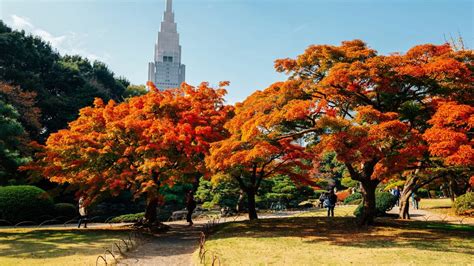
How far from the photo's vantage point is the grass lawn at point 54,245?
11852 mm

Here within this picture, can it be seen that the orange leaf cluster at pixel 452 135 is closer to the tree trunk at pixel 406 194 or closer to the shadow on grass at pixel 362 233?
the shadow on grass at pixel 362 233

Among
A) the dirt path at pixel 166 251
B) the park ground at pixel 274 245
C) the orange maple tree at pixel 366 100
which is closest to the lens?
the park ground at pixel 274 245

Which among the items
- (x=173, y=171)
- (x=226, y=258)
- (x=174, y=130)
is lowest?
(x=226, y=258)

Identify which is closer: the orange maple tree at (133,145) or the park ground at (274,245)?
the park ground at (274,245)

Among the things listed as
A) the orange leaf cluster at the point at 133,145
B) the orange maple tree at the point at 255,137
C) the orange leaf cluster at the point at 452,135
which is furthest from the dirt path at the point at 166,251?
the orange leaf cluster at the point at 452,135

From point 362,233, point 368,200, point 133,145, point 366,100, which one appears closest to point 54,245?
point 133,145

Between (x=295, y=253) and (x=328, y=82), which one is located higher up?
(x=328, y=82)

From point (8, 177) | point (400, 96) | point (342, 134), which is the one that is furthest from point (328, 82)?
point (8, 177)

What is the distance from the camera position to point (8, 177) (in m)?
26.7

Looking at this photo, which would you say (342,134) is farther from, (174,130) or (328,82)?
(174,130)

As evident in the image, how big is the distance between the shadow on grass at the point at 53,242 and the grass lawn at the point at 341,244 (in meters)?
4.46

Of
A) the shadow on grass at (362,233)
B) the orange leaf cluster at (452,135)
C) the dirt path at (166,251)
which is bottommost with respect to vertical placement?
the dirt path at (166,251)

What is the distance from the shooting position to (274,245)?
13703mm

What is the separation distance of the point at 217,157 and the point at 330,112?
511cm
